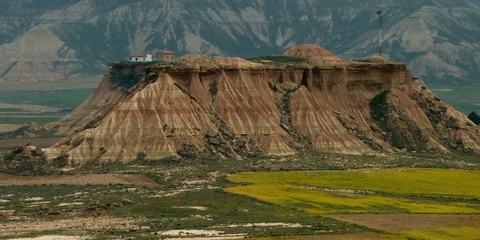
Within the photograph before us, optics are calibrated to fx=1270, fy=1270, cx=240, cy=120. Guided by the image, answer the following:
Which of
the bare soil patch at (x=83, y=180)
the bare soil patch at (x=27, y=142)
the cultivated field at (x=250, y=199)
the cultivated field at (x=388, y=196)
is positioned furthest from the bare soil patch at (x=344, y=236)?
the bare soil patch at (x=27, y=142)

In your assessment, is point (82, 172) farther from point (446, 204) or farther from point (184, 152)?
point (446, 204)

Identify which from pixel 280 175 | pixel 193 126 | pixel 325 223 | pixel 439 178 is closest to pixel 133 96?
pixel 193 126

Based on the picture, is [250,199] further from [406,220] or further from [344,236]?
[344,236]

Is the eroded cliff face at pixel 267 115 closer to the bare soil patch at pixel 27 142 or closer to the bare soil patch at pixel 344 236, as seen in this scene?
the bare soil patch at pixel 27 142

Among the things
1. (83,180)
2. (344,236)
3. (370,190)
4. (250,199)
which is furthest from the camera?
(83,180)

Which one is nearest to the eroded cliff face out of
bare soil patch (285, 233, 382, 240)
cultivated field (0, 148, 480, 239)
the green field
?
cultivated field (0, 148, 480, 239)

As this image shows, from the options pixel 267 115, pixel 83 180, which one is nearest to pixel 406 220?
pixel 83 180
